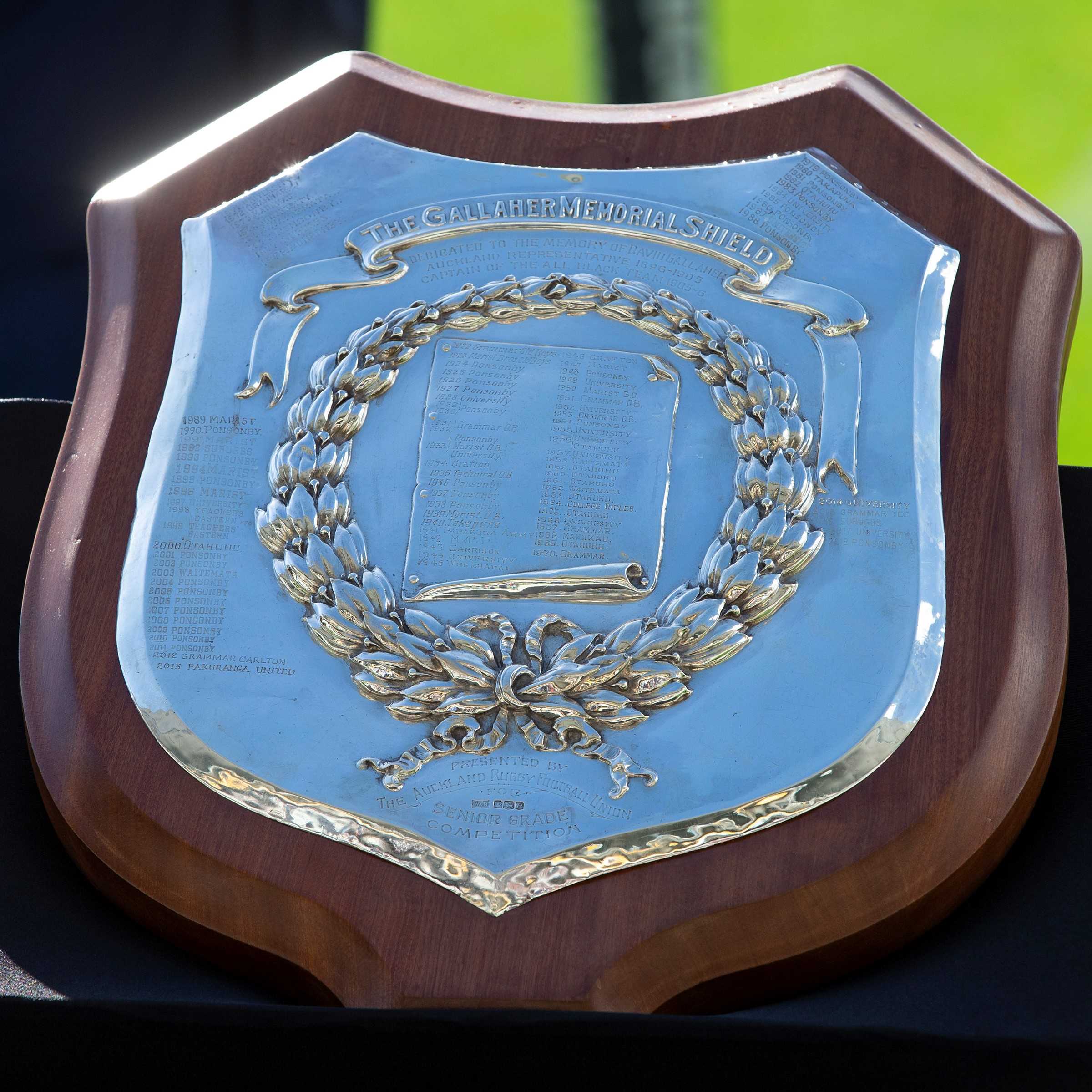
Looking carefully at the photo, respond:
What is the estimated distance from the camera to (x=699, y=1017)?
1.22 m

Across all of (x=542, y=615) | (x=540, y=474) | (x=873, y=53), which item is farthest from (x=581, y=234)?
(x=873, y=53)

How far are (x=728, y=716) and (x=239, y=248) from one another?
32.2 inches

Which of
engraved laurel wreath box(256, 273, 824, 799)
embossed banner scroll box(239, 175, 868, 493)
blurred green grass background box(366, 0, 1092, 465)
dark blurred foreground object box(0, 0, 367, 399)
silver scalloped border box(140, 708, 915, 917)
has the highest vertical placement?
blurred green grass background box(366, 0, 1092, 465)

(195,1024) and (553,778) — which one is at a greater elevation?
(553,778)

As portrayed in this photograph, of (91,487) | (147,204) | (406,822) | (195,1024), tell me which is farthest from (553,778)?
(147,204)

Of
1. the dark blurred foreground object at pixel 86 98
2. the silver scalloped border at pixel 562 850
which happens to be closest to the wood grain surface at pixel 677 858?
the silver scalloped border at pixel 562 850

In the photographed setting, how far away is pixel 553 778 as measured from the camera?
139 centimetres

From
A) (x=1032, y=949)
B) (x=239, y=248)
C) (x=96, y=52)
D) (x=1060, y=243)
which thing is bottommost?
(x=1032, y=949)

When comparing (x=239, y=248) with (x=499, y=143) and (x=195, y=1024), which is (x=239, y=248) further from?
(x=195, y=1024)

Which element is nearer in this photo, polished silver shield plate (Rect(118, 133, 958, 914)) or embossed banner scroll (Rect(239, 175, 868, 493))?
polished silver shield plate (Rect(118, 133, 958, 914))

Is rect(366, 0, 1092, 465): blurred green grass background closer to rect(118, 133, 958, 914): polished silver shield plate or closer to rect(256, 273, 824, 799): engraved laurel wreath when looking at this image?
rect(118, 133, 958, 914): polished silver shield plate

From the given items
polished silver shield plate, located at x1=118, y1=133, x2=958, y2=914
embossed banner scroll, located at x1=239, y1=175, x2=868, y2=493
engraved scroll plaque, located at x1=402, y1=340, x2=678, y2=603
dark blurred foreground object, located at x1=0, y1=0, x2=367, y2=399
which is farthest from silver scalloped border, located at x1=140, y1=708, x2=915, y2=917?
dark blurred foreground object, located at x1=0, y1=0, x2=367, y2=399

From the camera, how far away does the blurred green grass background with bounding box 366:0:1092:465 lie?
367cm

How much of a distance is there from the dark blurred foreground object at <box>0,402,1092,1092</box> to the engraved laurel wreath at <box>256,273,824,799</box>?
9.6 inches
